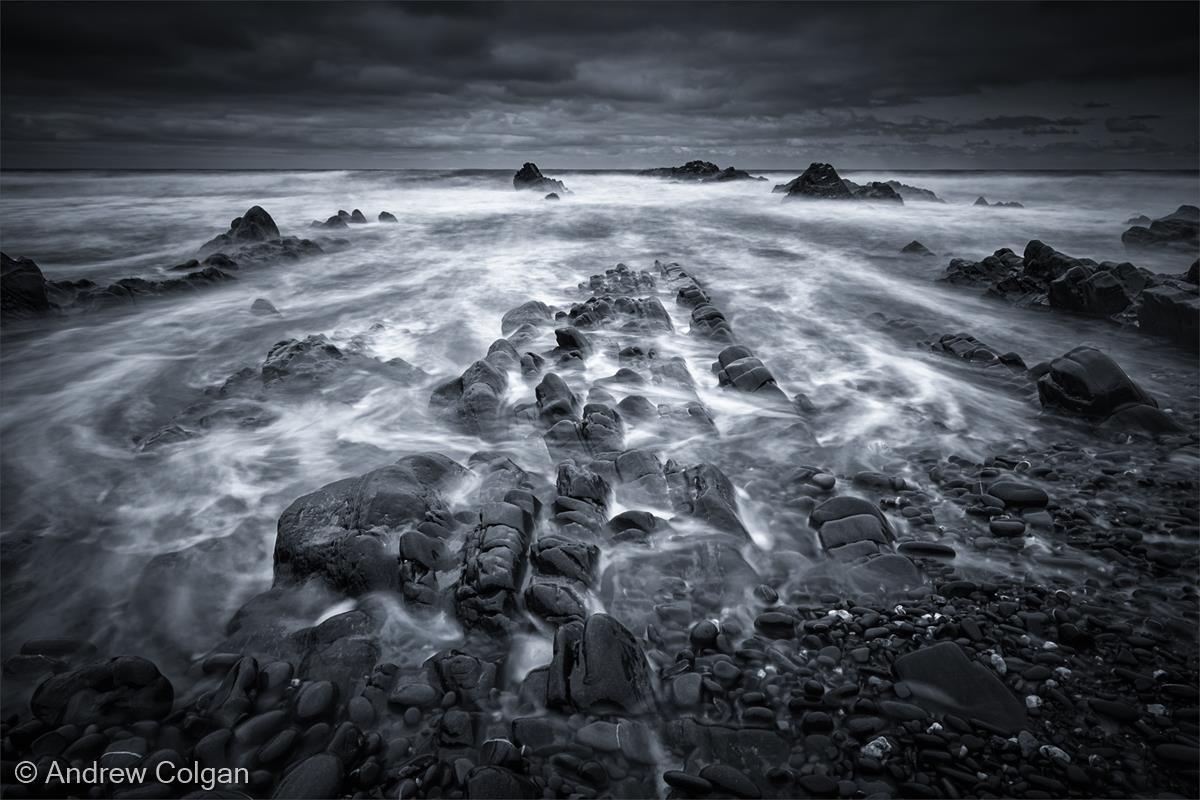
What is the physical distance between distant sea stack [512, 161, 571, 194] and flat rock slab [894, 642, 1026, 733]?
40118 millimetres

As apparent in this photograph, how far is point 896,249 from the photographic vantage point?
17141 mm

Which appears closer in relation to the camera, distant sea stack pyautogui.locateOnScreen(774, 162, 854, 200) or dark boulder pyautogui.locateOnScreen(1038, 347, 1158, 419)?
dark boulder pyautogui.locateOnScreen(1038, 347, 1158, 419)

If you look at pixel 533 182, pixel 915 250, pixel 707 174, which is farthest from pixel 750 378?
pixel 707 174

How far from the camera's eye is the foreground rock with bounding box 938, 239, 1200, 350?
795 centimetres

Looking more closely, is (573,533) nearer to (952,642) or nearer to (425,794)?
(425,794)

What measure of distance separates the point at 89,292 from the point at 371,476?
10.5 meters

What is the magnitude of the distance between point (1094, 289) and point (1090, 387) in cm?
582

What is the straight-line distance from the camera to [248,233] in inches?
625

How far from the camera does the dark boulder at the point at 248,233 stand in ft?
51.4

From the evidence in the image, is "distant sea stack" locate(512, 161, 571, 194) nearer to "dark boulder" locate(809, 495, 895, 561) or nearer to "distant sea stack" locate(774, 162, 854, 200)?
"distant sea stack" locate(774, 162, 854, 200)

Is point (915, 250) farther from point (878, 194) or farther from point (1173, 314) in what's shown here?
point (878, 194)

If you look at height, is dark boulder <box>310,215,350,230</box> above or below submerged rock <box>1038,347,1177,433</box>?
above

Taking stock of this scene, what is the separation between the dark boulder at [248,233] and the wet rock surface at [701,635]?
47.0 ft

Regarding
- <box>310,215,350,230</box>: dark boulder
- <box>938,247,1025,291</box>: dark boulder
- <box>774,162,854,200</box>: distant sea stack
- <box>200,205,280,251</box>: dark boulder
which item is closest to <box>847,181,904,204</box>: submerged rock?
<box>774,162,854,200</box>: distant sea stack
